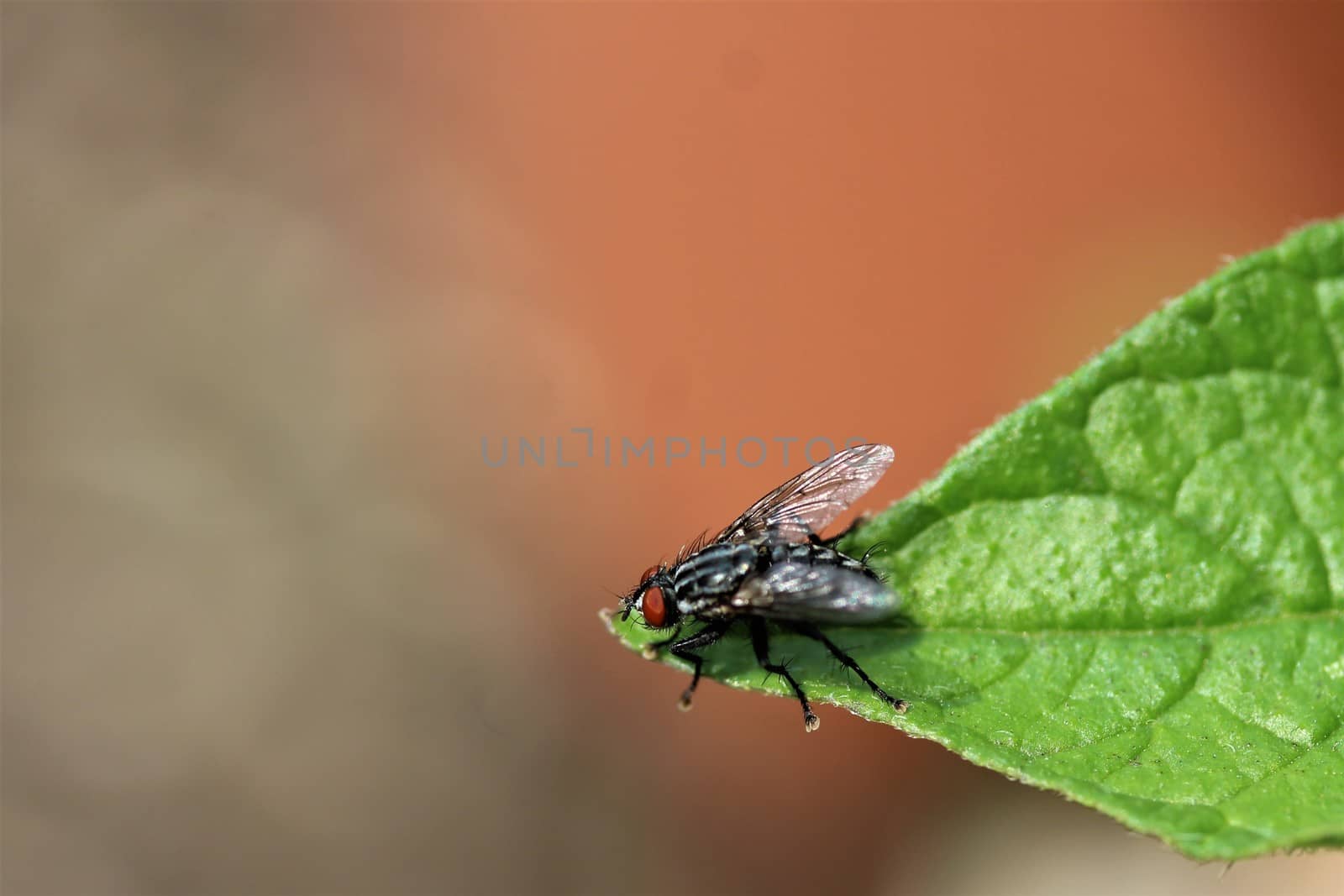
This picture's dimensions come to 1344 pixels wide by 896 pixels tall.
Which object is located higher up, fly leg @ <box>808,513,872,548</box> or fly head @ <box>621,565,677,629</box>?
fly head @ <box>621,565,677,629</box>

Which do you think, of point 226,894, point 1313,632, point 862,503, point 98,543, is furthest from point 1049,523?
point 98,543

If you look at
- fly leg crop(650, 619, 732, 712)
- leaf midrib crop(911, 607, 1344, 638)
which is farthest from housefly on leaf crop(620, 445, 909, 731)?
leaf midrib crop(911, 607, 1344, 638)

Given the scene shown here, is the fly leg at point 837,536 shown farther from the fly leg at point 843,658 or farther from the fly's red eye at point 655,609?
the fly's red eye at point 655,609

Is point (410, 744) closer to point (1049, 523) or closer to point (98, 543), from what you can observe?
point (98, 543)

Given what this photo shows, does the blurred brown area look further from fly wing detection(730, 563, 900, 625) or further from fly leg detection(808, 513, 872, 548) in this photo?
fly wing detection(730, 563, 900, 625)

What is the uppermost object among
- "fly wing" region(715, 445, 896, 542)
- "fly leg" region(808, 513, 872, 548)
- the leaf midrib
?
"fly wing" region(715, 445, 896, 542)

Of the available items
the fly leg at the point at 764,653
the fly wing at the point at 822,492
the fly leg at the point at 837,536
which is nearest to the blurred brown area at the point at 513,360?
the fly wing at the point at 822,492
